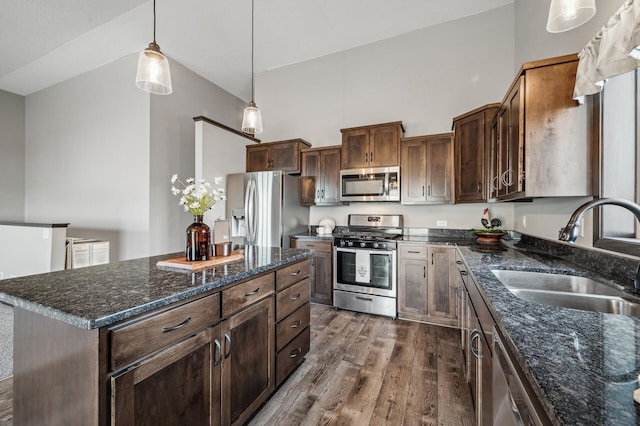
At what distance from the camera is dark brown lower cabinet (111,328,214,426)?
93cm

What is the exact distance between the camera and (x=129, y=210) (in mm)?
3963

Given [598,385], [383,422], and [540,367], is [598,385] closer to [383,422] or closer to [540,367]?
[540,367]

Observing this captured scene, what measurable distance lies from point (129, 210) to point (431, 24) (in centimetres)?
513

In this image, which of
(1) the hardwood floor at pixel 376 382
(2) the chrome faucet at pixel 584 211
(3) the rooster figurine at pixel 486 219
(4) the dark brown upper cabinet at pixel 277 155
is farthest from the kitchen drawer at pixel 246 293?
(3) the rooster figurine at pixel 486 219

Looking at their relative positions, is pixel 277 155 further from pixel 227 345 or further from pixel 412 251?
pixel 227 345

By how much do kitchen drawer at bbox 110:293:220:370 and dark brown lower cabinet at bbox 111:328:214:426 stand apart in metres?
0.04

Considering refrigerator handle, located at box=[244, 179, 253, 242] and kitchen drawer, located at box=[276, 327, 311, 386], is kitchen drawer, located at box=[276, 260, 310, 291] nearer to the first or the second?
kitchen drawer, located at box=[276, 327, 311, 386]

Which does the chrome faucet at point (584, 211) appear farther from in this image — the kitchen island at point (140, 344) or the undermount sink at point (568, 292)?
the kitchen island at point (140, 344)

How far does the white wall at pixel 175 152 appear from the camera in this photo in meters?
3.89

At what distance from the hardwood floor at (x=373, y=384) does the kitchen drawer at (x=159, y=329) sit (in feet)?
3.01

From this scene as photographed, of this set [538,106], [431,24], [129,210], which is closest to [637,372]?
[538,106]

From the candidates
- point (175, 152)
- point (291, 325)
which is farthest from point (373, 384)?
point (175, 152)

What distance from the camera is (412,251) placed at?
124 inches

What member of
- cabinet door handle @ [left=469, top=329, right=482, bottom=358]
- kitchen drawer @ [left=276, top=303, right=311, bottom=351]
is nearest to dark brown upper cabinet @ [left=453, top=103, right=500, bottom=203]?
cabinet door handle @ [left=469, top=329, right=482, bottom=358]
